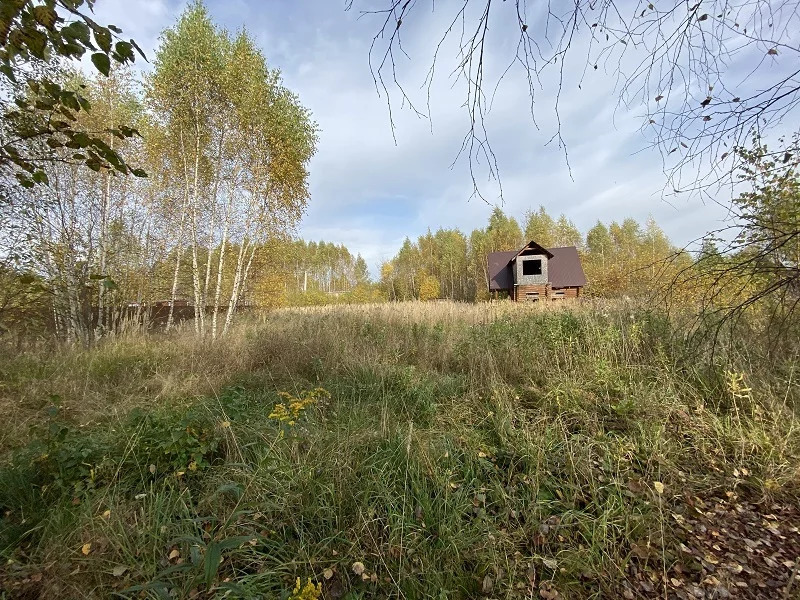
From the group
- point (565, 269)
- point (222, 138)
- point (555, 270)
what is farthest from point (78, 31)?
point (565, 269)

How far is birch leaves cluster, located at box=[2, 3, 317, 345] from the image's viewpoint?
25.5 feet

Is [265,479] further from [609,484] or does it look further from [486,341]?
[486,341]

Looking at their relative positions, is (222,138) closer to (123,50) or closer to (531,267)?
(123,50)

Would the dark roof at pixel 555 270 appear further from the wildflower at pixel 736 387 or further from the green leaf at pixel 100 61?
the green leaf at pixel 100 61

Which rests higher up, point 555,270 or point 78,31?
point 555,270

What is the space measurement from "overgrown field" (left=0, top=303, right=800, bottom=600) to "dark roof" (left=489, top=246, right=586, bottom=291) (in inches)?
727

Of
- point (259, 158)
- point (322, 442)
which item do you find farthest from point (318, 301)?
point (322, 442)

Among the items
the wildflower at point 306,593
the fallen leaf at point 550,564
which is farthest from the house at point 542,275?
the wildflower at point 306,593

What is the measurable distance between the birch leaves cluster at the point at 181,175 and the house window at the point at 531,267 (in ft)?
51.3

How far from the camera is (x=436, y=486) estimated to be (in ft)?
7.30

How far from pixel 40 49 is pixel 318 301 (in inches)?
1021

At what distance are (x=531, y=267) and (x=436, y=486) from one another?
20995 mm

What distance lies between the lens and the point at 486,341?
5266 millimetres

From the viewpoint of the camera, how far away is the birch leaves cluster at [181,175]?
25.5ft
